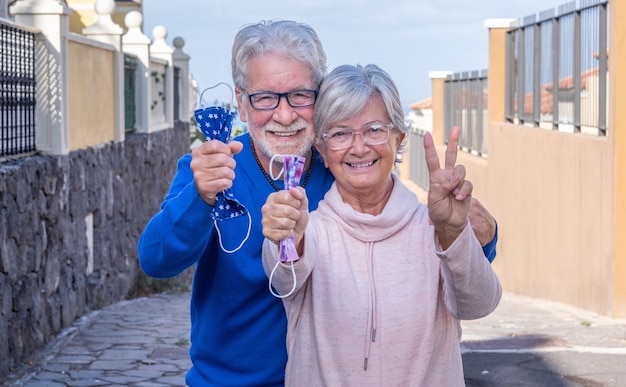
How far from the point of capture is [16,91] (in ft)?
27.0

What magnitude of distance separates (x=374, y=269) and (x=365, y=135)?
36cm

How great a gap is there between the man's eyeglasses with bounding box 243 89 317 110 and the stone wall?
13.7 feet

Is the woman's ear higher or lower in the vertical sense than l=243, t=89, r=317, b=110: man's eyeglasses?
lower

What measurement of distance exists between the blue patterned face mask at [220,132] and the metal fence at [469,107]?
1474cm

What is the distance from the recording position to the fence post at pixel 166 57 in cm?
1802

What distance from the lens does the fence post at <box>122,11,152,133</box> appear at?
590 inches

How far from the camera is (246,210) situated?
3117 millimetres

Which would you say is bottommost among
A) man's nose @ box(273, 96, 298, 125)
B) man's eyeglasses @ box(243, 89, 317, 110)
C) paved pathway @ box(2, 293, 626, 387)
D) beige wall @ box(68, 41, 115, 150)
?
paved pathway @ box(2, 293, 626, 387)

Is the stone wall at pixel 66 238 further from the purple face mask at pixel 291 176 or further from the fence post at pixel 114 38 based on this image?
the purple face mask at pixel 291 176

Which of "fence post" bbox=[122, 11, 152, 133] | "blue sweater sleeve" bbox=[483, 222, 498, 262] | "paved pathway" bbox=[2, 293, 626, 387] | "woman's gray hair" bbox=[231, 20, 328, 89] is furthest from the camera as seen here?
"fence post" bbox=[122, 11, 152, 133]

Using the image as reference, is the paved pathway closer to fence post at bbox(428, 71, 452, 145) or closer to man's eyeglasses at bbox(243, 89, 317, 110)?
man's eyeglasses at bbox(243, 89, 317, 110)

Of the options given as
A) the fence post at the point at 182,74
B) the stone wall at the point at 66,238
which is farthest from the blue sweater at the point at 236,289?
the fence post at the point at 182,74

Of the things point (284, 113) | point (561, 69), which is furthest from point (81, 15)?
point (284, 113)

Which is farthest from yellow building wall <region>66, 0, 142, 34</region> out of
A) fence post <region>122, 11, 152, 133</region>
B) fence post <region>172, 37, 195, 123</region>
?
fence post <region>122, 11, 152, 133</region>
